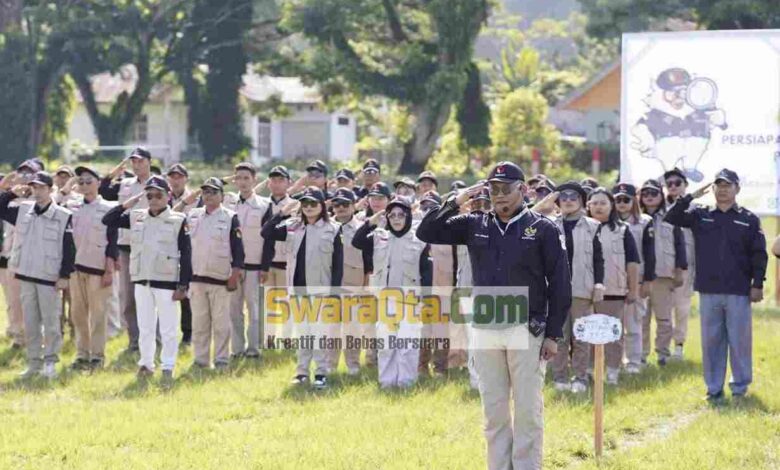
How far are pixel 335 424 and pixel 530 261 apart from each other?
325 centimetres

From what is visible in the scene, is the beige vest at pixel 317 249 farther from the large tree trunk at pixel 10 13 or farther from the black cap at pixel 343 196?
the large tree trunk at pixel 10 13

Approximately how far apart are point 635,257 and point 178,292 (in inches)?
182

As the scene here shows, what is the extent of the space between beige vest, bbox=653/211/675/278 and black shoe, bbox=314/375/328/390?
158 inches

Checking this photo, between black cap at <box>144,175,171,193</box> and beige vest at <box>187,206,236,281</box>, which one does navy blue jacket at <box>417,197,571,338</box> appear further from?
→ beige vest at <box>187,206,236,281</box>

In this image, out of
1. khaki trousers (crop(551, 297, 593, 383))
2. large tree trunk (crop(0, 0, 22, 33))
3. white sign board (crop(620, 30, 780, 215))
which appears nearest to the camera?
khaki trousers (crop(551, 297, 593, 383))

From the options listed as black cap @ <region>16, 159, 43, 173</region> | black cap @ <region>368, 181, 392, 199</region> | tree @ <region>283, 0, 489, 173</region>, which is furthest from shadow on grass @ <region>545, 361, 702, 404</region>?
tree @ <region>283, 0, 489, 173</region>

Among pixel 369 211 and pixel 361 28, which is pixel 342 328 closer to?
pixel 369 211

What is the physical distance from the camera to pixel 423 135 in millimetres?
42062

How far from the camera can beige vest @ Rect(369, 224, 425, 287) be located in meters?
12.8

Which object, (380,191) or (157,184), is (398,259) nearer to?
(380,191)

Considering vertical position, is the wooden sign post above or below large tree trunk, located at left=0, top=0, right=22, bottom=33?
below

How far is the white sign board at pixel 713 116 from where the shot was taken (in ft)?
57.5

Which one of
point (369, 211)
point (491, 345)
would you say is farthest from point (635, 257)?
point (491, 345)

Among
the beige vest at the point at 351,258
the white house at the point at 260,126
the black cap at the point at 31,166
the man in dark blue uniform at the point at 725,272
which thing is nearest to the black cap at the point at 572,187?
the man in dark blue uniform at the point at 725,272
